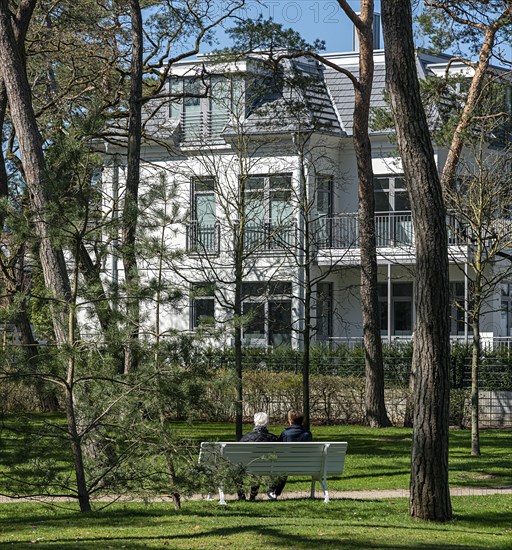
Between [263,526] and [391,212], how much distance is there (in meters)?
21.5

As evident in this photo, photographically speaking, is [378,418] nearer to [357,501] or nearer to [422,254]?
[357,501]

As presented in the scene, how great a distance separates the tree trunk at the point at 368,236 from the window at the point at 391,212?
7089mm

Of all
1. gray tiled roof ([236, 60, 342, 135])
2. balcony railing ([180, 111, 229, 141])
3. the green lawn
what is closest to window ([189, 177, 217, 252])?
balcony railing ([180, 111, 229, 141])

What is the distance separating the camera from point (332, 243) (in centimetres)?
3144

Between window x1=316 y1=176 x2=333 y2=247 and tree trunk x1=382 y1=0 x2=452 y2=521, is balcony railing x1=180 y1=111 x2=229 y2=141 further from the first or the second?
tree trunk x1=382 y1=0 x2=452 y2=521

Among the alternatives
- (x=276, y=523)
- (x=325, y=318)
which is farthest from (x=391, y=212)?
(x=276, y=523)

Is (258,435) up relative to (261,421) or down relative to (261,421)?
down

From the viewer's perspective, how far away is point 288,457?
12055mm

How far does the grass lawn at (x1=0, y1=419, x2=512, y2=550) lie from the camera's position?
321 inches

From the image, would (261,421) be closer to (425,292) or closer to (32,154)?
(425,292)

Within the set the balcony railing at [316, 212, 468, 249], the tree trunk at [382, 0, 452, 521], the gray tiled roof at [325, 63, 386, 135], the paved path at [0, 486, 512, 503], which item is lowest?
the paved path at [0, 486, 512, 503]

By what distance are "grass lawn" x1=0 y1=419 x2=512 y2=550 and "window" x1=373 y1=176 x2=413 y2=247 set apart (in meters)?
15.9

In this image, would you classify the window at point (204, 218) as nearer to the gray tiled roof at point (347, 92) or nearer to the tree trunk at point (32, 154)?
the gray tiled roof at point (347, 92)

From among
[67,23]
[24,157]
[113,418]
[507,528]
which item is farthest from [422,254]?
[67,23]
